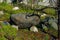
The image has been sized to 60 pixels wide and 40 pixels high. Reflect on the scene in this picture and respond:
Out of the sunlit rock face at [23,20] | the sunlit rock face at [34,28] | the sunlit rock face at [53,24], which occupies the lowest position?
the sunlit rock face at [34,28]

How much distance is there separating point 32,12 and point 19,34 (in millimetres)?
1783

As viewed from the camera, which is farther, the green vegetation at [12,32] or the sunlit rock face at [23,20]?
the sunlit rock face at [23,20]

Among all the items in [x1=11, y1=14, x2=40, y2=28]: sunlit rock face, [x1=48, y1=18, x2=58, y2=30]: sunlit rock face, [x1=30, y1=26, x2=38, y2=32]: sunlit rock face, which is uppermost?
[x1=11, y1=14, x2=40, y2=28]: sunlit rock face

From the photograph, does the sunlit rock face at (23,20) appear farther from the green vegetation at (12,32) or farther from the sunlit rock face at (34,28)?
the green vegetation at (12,32)

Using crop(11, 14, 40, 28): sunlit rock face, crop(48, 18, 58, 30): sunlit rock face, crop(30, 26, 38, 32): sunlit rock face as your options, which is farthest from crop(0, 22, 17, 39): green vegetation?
crop(48, 18, 58, 30): sunlit rock face

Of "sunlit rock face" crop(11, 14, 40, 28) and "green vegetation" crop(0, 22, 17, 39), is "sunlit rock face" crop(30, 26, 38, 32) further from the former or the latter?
"green vegetation" crop(0, 22, 17, 39)

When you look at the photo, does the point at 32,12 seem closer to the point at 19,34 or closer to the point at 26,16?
the point at 26,16

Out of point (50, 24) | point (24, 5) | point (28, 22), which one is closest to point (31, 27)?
point (28, 22)

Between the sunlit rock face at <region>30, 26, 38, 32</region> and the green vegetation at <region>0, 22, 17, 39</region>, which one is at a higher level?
the green vegetation at <region>0, 22, 17, 39</region>

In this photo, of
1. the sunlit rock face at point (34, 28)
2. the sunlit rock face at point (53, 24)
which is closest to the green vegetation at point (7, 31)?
the sunlit rock face at point (34, 28)

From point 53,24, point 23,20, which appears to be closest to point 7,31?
point 23,20

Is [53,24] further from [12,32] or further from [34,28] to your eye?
[12,32]

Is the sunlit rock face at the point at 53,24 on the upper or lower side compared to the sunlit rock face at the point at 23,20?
lower

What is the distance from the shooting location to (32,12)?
9.02 meters
